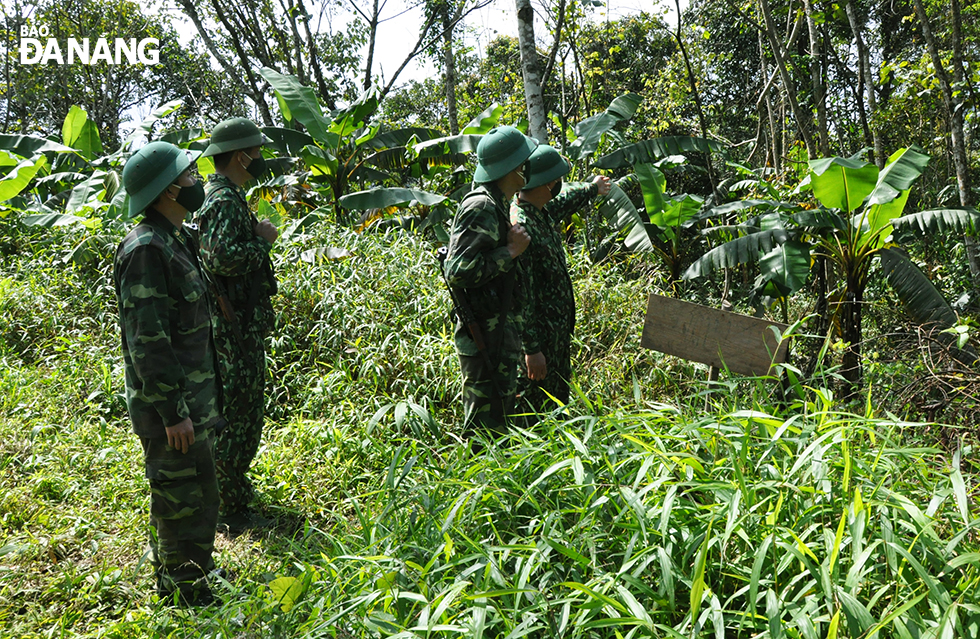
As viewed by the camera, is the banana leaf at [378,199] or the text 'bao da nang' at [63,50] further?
the text 'bao da nang' at [63,50]

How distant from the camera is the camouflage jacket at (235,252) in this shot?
3.37 meters

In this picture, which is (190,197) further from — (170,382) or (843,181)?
(843,181)

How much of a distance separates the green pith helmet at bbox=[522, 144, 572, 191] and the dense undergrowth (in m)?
1.30

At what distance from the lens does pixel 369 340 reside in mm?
5133

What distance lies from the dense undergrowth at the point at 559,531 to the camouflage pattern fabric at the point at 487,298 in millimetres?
Answer: 399

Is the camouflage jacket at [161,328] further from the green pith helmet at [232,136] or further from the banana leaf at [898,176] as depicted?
the banana leaf at [898,176]

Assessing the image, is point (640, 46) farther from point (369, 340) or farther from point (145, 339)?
point (145, 339)

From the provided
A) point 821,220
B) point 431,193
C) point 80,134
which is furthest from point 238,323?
point 80,134

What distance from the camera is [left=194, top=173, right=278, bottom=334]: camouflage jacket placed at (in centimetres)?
337

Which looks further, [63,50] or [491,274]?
[63,50]

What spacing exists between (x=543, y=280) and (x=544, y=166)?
24.4 inches

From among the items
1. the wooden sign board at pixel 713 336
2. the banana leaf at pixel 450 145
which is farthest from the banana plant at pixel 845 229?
the banana leaf at pixel 450 145

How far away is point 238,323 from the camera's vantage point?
11.5ft

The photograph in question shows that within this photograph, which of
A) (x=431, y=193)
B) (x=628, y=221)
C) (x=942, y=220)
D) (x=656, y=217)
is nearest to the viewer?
(x=942, y=220)
